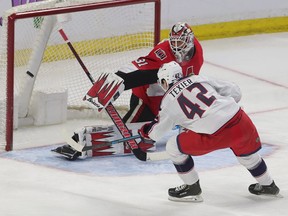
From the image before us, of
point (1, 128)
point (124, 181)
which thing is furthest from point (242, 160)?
point (1, 128)

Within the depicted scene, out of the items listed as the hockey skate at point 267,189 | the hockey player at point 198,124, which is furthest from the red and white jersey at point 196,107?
the hockey skate at point 267,189

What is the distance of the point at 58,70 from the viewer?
20.2 feet

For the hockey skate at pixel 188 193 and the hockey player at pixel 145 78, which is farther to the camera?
the hockey player at pixel 145 78

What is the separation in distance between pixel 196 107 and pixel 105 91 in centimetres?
85

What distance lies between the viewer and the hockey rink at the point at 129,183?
454 centimetres

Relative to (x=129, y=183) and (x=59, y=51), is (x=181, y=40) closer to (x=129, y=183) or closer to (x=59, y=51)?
(x=129, y=183)

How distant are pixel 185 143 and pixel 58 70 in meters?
1.79

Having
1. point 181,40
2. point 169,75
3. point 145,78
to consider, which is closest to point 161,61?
point 145,78

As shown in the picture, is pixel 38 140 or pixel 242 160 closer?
pixel 242 160

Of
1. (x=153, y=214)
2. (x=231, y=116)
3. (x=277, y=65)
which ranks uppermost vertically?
(x=231, y=116)

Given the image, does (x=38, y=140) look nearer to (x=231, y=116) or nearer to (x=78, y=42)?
(x=78, y=42)

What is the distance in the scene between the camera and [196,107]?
4496mm

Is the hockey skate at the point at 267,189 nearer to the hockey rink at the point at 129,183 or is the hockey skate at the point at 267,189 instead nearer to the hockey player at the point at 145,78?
the hockey rink at the point at 129,183

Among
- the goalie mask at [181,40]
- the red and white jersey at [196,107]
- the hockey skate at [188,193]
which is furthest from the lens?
the goalie mask at [181,40]
